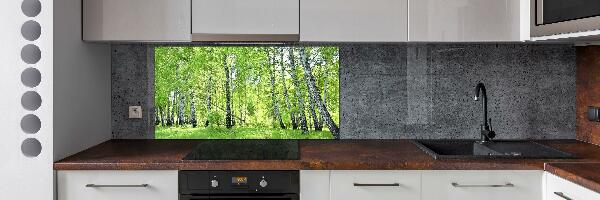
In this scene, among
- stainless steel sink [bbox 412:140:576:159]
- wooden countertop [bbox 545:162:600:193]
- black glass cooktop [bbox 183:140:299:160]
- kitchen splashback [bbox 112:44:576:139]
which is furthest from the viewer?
kitchen splashback [bbox 112:44:576:139]

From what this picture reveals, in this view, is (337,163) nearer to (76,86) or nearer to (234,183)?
(234,183)

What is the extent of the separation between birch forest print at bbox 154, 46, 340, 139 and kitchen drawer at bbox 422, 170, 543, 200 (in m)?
0.83

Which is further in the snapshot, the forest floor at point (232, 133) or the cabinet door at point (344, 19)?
the forest floor at point (232, 133)

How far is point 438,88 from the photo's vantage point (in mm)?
3100

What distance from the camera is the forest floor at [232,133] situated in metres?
3.12

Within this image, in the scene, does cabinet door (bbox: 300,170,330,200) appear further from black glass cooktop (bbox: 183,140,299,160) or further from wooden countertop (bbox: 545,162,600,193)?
wooden countertop (bbox: 545,162,600,193)

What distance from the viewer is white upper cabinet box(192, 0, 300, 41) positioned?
8.76 ft
